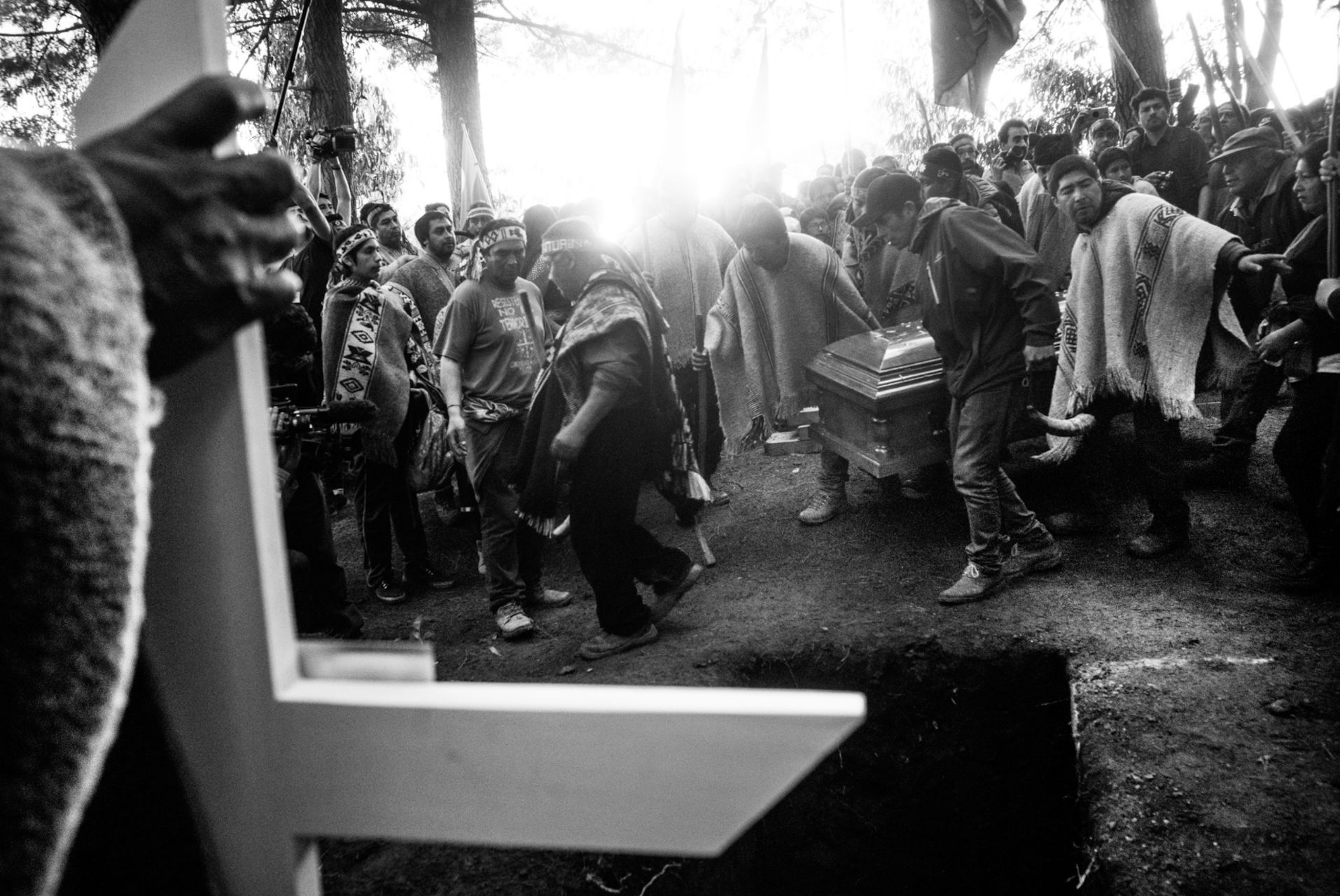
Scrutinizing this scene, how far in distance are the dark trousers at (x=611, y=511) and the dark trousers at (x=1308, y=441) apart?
114 inches

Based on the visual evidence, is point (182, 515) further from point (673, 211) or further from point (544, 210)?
point (544, 210)

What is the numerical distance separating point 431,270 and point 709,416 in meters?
2.11

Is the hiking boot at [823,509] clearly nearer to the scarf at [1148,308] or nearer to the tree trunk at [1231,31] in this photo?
the scarf at [1148,308]

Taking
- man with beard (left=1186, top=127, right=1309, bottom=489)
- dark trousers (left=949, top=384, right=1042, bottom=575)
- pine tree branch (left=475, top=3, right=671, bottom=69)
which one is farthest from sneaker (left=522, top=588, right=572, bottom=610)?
pine tree branch (left=475, top=3, right=671, bottom=69)

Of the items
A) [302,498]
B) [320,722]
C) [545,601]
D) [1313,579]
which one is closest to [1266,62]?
[1313,579]

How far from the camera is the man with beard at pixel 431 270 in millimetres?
5727

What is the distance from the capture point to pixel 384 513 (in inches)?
209

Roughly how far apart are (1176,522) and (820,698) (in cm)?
446

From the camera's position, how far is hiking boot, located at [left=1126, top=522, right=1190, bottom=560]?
14.1 ft

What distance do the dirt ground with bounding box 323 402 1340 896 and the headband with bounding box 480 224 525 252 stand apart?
6.68ft

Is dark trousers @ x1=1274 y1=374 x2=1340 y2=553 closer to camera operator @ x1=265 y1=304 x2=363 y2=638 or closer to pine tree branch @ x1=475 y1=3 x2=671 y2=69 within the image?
camera operator @ x1=265 y1=304 x2=363 y2=638

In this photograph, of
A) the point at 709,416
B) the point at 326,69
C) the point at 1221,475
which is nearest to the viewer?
the point at 1221,475

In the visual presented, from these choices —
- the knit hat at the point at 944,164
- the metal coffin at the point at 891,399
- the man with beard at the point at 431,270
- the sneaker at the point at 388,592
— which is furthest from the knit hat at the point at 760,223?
the sneaker at the point at 388,592

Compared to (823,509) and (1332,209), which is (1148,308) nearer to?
(1332,209)
